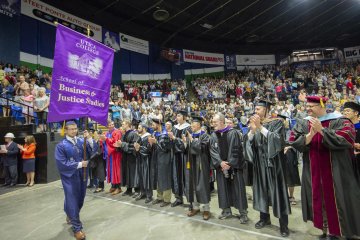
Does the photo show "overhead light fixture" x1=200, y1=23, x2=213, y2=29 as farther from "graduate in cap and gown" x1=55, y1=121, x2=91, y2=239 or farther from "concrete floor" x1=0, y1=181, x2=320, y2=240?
"graduate in cap and gown" x1=55, y1=121, x2=91, y2=239

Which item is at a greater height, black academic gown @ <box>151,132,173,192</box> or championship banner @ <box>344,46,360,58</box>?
championship banner @ <box>344,46,360,58</box>

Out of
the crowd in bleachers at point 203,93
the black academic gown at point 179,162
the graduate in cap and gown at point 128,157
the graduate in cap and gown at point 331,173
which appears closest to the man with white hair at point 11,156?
the crowd in bleachers at point 203,93

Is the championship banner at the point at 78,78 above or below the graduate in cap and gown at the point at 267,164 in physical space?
above

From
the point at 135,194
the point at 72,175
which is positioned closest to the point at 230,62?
the point at 135,194

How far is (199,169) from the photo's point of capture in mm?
4984

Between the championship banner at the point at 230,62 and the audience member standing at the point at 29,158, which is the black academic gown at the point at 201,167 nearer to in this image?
the audience member standing at the point at 29,158

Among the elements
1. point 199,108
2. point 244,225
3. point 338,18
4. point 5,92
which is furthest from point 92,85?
point 338,18

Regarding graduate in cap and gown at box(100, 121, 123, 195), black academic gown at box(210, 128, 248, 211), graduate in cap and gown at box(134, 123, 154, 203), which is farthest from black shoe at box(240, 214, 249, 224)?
graduate in cap and gown at box(100, 121, 123, 195)

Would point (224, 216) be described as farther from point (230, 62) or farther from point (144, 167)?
point (230, 62)

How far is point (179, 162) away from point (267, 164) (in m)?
2.20

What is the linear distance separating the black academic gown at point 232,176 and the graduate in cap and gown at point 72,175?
7.67 ft

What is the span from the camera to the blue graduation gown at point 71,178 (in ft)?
13.7

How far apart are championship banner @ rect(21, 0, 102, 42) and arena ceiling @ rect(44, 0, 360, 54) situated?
0.46 meters

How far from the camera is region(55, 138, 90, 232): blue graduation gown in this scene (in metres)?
4.18
